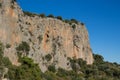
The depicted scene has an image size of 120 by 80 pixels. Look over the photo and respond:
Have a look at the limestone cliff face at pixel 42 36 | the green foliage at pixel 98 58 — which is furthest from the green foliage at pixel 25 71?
the green foliage at pixel 98 58

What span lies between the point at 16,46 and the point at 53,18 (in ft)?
60.6

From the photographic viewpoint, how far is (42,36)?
64.7 meters

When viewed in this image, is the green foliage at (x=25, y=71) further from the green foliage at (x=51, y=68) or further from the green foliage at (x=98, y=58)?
the green foliage at (x=98, y=58)

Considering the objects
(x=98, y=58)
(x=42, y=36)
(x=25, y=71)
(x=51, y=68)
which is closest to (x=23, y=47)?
(x=25, y=71)

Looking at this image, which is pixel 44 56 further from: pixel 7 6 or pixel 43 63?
pixel 7 6

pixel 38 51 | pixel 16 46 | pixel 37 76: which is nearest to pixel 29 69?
pixel 37 76

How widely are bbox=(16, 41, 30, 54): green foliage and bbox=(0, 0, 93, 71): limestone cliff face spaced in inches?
27.6

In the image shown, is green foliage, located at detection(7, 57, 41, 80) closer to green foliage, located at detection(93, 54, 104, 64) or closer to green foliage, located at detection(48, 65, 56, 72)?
green foliage, located at detection(48, 65, 56, 72)

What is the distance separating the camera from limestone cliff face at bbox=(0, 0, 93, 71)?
52.8 metres

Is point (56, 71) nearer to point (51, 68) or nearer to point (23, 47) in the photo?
point (51, 68)

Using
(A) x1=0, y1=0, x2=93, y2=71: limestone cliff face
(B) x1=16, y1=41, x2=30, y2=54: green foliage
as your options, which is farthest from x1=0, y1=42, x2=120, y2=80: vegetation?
(A) x1=0, y1=0, x2=93, y2=71: limestone cliff face

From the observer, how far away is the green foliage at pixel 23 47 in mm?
55253

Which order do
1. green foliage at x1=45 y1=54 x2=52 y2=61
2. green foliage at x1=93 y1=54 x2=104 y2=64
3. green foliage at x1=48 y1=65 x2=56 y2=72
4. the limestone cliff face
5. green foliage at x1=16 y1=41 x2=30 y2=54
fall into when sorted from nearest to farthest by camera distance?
the limestone cliff face, green foliage at x1=16 y1=41 x2=30 y2=54, green foliage at x1=48 y1=65 x2=56 y2=72, green foliage at x1=45 y1=54 x2=52 y2=61, green foliage at x1=93 y1=54 x2=104 y2=64

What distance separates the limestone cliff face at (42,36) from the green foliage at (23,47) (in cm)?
70
